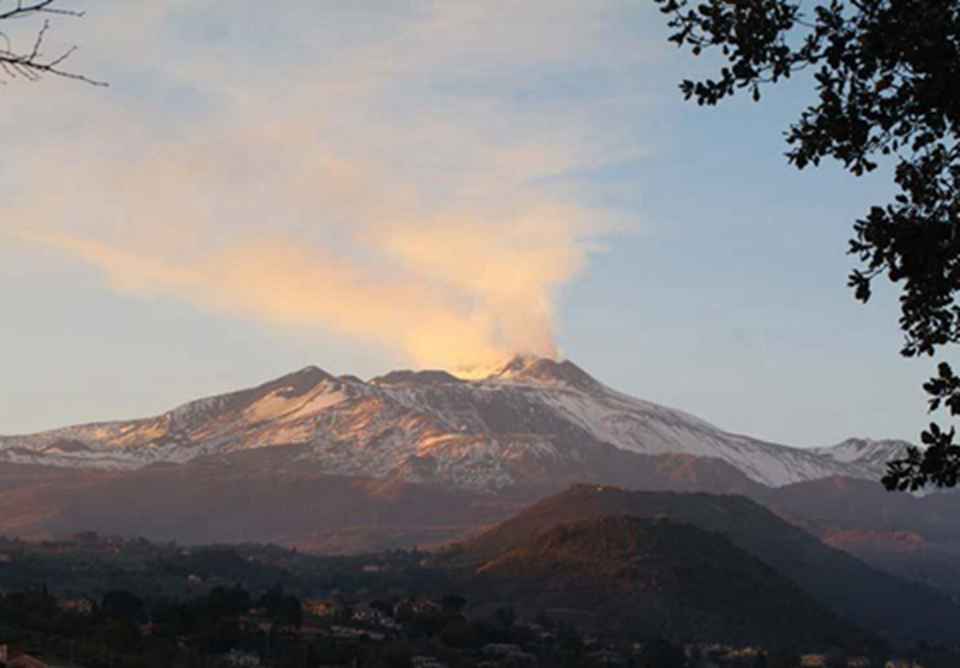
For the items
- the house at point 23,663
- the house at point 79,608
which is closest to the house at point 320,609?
the house at point 79,608

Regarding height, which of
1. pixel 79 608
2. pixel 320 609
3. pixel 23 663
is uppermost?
pixel 320 609

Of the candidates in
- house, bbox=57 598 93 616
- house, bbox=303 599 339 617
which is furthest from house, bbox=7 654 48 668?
house, bbox=303 599 339 617

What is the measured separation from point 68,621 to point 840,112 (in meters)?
127

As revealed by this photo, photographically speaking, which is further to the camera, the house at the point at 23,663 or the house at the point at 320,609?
the house at the point at 320,609

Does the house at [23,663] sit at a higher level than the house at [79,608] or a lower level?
lower

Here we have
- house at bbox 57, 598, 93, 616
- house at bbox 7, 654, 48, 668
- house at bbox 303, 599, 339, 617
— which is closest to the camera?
house at bbox 7, 654, 48, 668

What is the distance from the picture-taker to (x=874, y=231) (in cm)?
1597

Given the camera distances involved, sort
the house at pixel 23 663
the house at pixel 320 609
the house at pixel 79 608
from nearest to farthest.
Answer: the house at pixel 23 663 < the house at pixel 79 608 < the house at pixel 320 609

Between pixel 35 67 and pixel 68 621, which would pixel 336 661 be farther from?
pixel 35 67

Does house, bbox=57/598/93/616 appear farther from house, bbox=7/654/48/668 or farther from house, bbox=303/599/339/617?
house, bbox=7/654/48/668

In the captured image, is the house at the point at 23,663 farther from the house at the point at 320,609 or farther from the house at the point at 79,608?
the house at the point at 320,609

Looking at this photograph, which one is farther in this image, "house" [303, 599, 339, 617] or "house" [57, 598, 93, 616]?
"house" [303, 599, 339, 617]

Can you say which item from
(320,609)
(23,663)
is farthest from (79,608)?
(23,663)

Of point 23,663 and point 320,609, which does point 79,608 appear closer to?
point 320,609
